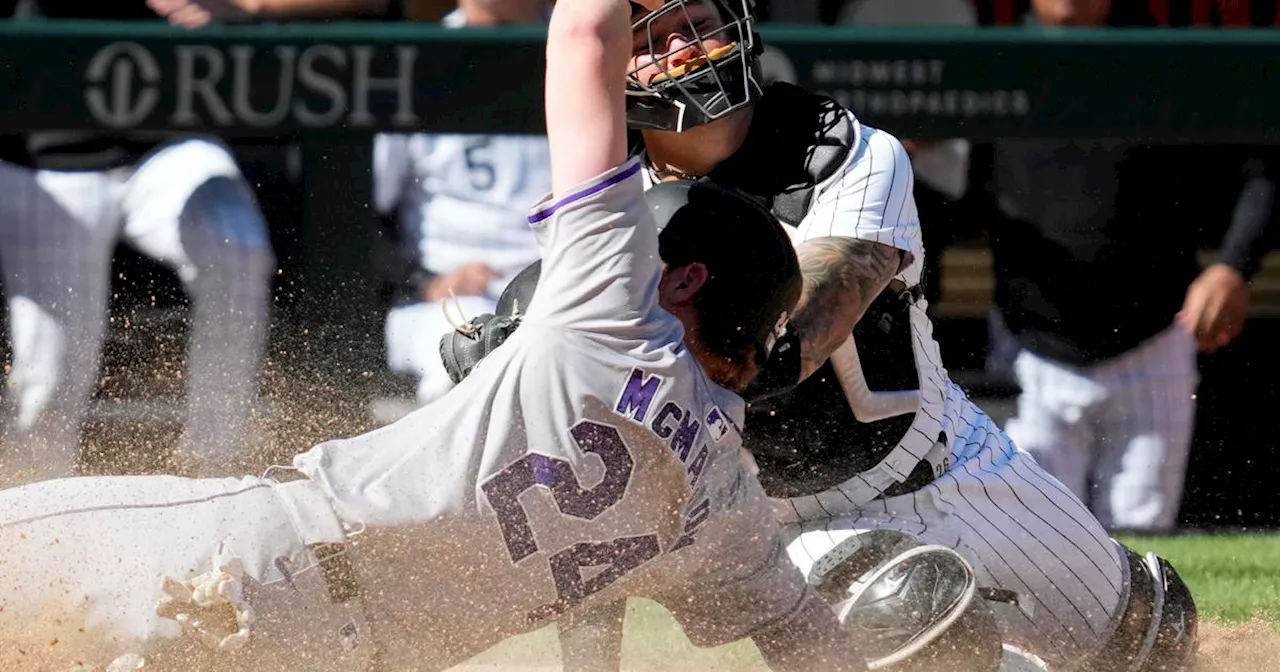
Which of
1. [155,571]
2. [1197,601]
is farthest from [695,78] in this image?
[1197,601]

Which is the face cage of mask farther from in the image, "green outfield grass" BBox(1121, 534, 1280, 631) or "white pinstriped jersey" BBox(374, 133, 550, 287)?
"white pinstriped jersey" BBox(374, 133, 550, 287)

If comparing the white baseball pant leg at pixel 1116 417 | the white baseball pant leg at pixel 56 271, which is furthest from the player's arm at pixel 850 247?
the white baseball pant leg at pixel 56 271

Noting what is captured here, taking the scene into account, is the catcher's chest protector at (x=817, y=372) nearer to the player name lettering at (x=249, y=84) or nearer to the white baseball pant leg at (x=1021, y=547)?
the white baseball pant leg at (x=1021, y=547)

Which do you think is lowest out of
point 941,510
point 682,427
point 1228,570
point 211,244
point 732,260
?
point 1228,570

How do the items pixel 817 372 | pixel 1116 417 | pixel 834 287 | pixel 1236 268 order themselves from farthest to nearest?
pixel 1116 417
pixel 1236 268
pixel 817 372
pixel 834 287

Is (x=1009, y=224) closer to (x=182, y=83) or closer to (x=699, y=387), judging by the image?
(x=182, y=83)

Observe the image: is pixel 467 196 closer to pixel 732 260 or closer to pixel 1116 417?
pixel 1116 417

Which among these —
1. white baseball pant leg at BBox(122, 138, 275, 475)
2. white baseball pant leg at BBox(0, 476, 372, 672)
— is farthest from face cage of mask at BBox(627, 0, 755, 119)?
white baseball pant leg at BBox(122, 138, 275, 475)

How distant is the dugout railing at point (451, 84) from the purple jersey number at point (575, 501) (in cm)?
348

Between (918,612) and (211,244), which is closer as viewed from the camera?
(918,612)

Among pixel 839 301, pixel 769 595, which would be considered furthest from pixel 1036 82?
pixel 769 595

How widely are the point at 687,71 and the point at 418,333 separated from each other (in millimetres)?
2838

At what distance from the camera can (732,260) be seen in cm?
306

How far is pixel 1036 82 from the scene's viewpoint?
249 inches
